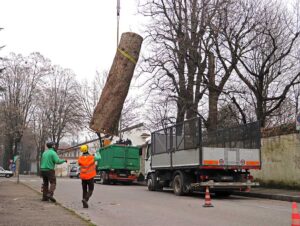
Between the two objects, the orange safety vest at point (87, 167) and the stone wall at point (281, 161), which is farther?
the stone wall at point (281, 161)

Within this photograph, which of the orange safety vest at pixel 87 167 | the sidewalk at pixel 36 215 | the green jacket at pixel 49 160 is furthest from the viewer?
the green jacket at pixel 49 160

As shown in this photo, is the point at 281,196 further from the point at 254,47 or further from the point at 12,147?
the point at 12,147

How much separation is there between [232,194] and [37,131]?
4153 cm

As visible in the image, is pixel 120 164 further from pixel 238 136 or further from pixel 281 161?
pixel 238 136

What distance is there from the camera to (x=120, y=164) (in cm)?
2797

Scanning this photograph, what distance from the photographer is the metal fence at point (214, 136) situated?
1536cm

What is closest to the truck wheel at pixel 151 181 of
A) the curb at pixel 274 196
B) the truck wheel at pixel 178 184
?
the truck wheel at pixel 178 184

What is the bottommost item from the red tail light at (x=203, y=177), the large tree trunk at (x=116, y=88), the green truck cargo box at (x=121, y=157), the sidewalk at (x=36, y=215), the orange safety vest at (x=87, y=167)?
the sidewalk at (x=36, y=215)

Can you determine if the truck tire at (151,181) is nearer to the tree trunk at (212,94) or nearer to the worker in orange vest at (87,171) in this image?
the tree trunk at (212,94)

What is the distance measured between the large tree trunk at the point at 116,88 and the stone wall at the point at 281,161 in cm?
964

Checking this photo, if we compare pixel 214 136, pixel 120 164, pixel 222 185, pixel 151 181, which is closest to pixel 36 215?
pixel 222 185

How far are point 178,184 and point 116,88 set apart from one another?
6.64 metres

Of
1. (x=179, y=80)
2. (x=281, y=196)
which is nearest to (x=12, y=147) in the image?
(x=179, y=80)

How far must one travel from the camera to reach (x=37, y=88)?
50.6 meters
